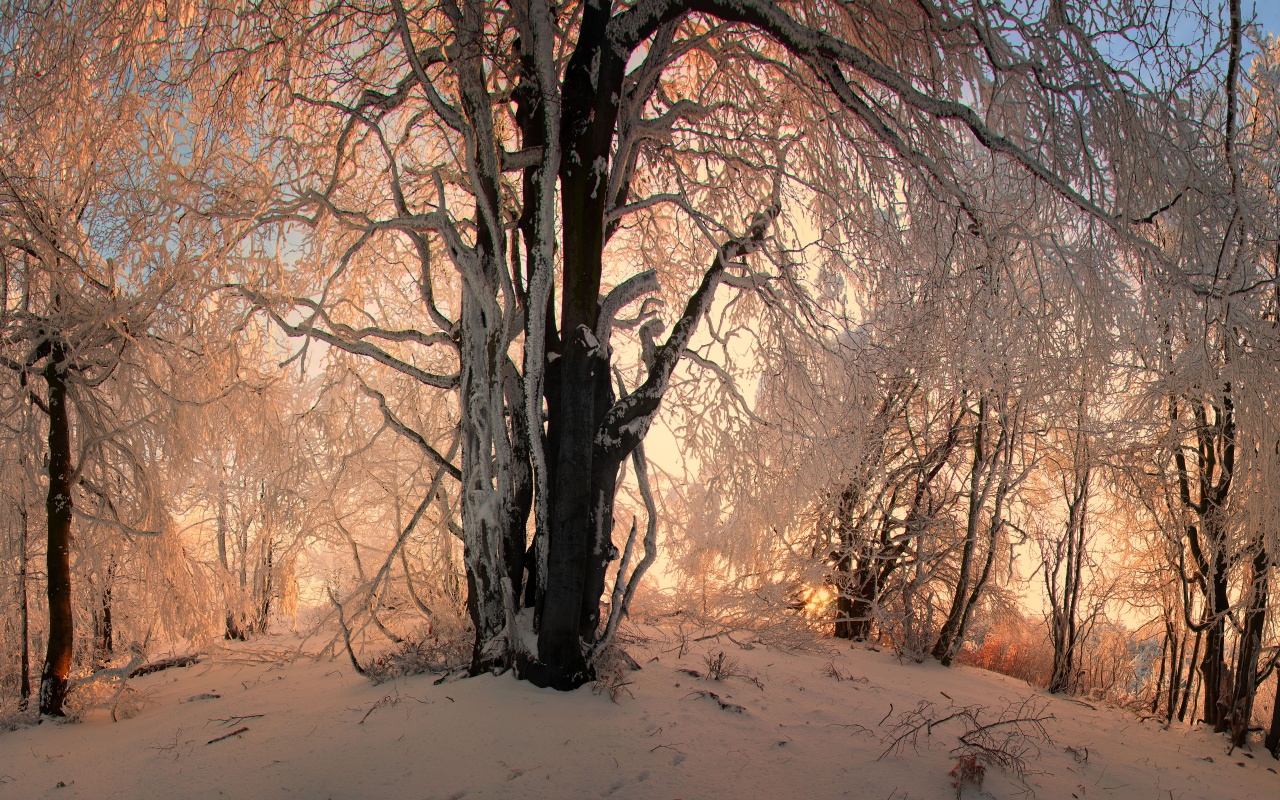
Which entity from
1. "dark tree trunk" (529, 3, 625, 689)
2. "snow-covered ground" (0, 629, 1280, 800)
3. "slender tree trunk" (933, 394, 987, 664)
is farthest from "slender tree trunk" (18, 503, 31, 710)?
"slender tree trunk" (933, 394, 987, 664)

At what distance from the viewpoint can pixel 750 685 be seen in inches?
207

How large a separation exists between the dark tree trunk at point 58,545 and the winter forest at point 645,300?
3cm

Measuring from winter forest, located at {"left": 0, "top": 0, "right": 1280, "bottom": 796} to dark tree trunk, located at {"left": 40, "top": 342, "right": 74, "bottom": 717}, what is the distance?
3 centimetres

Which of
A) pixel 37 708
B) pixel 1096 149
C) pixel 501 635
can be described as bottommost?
pixel 37 708

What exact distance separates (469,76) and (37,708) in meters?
5.93

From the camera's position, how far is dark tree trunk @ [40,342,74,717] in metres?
5.75

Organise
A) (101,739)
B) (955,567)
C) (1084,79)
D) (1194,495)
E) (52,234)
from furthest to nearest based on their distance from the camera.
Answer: (955,567)
(1194,495)
(52,234)
(101,739)
(1084,79)

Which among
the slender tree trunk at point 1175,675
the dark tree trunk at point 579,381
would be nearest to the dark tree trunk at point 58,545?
the dark tree trunk at point 579,381

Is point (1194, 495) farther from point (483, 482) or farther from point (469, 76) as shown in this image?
point (469, 76)

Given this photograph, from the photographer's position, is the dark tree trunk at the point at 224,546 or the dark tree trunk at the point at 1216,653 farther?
the dark tree trunk at the point at 224,546

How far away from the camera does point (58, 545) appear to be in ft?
19.5

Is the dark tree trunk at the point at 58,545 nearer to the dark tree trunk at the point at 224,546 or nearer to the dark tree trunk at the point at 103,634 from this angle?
the dark tree trunk at the point at 103,634

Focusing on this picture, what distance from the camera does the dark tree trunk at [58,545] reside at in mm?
5746

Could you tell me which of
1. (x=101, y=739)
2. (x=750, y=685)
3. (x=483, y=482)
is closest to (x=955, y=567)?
(x=750, y=685)
